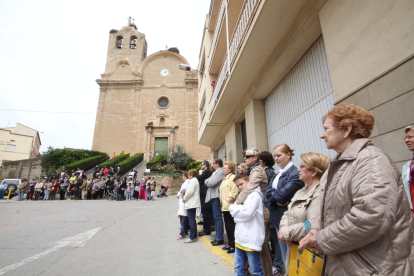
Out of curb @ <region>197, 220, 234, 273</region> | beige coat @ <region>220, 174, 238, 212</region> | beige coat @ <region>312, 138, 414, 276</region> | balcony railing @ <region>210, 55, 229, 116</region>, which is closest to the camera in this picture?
beige coat @ <region>312, 138, 414, 276</region>

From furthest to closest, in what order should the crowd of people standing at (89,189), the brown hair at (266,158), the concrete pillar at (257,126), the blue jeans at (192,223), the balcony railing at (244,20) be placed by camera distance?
the crowd of people standing at (89,189) → the concrete pillar at (257,126) → the balcony railing at (244,20) → the blue jeans at (192,223) → the brown hair at (266,158)

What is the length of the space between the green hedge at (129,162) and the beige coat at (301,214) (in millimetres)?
21972

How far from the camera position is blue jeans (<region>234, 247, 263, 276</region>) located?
7.88ft

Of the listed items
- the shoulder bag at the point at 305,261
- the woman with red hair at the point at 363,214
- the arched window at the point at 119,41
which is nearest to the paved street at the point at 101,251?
the shoulder bag at the point at 305,261

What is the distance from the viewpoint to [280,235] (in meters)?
1.79

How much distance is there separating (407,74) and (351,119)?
5.97 feet

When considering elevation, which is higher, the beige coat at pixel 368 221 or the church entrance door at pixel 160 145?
the church entrance door at pixel 160 145

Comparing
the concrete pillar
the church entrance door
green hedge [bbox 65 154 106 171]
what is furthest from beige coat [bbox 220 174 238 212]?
the church entrance door

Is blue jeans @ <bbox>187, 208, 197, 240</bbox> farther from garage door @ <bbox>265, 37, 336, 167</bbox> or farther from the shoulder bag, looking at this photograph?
the shoulder bag

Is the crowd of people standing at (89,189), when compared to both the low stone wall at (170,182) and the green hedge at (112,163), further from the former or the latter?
the green hedge at (112,163)

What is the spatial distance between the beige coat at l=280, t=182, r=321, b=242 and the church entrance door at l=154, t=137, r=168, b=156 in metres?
29.4

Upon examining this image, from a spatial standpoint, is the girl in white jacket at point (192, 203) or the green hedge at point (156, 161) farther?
the green hedge at point (156, 161)

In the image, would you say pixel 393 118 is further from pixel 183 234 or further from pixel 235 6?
pixel 235 6

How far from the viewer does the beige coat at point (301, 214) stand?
5.59 ft
